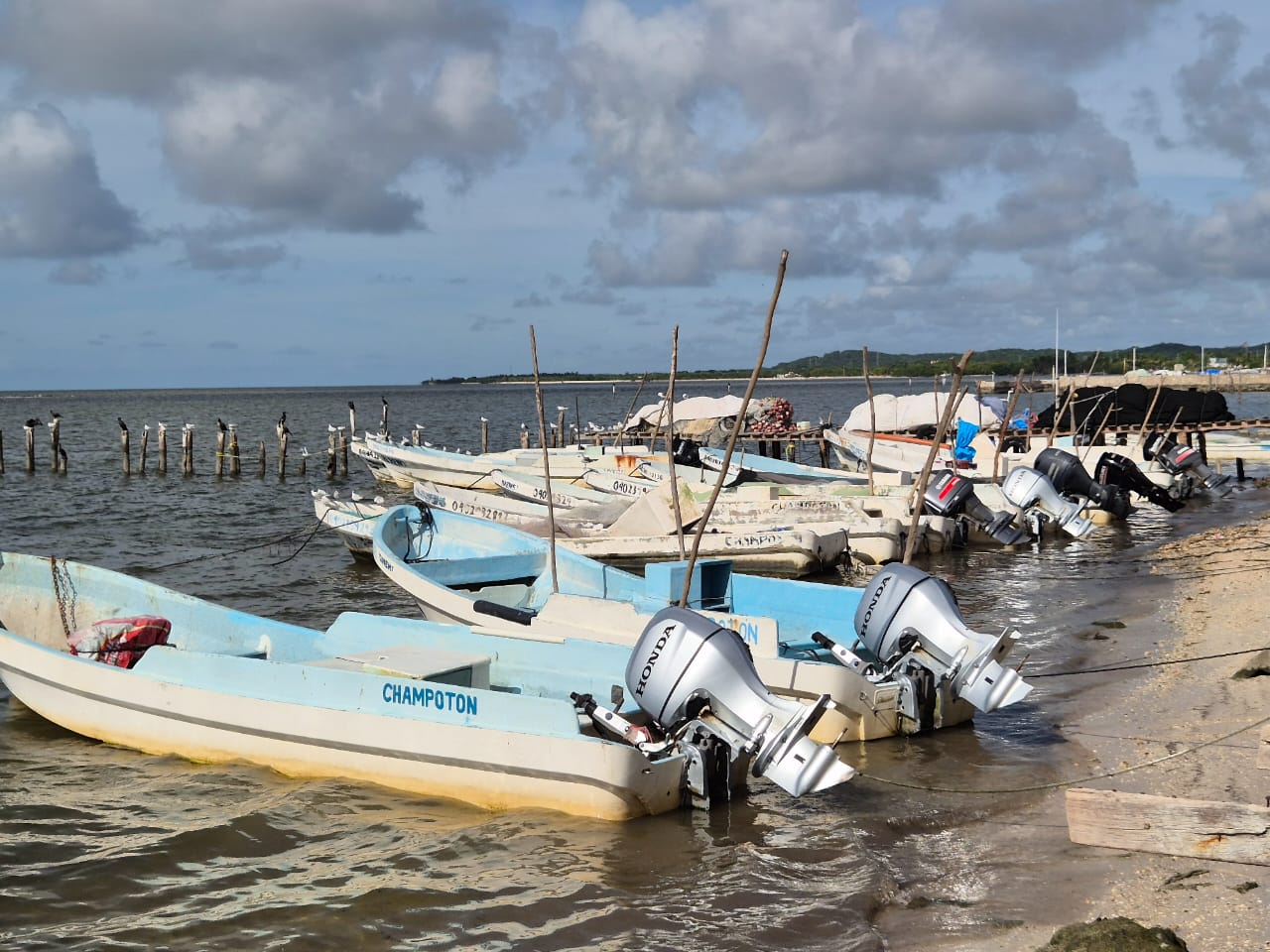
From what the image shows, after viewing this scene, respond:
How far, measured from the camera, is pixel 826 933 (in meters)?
7.05

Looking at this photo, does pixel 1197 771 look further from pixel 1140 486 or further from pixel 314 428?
pixel 314 428

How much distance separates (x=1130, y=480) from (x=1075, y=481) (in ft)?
11.9

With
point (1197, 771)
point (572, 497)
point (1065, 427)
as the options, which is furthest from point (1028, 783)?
point (1065, 427)

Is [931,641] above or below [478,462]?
below

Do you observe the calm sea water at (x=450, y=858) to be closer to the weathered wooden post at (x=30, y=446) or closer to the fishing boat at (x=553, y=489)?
the fishing boat at (x=553, y=489)

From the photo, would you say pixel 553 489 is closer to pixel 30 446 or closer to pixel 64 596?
pixel 64 596

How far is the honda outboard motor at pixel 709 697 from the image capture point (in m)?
8.44

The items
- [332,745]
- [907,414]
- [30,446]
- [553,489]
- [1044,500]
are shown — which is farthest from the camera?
[907,414]

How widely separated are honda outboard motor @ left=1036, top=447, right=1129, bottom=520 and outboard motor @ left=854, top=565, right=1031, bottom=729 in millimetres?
15093

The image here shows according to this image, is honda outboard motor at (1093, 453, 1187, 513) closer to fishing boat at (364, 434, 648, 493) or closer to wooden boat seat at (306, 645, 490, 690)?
fishing boat at (364, 434, 648, 493)

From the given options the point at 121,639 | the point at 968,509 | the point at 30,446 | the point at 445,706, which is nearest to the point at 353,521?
the point at 121,639

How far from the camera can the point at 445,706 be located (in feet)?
30.1

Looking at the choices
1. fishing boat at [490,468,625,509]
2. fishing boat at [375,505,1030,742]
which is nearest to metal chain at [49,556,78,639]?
fishing boat at [375,505,1030,742]

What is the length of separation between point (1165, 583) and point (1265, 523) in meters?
5.60
